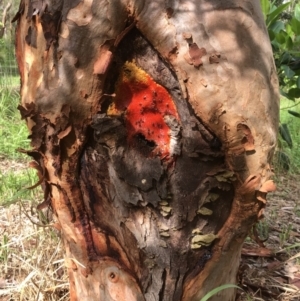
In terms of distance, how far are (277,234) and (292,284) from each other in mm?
419

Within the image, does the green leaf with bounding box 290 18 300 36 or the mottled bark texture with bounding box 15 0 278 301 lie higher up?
the green leaf with bounding box 290 18 300 36

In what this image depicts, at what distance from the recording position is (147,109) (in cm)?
103

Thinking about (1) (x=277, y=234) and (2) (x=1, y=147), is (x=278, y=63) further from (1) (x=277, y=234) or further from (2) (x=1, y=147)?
(2) (x=1, y=147)

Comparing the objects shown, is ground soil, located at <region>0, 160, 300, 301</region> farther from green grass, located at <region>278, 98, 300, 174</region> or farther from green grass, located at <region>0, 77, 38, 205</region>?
green grass, located at <region>278, 98, 300, 174</region>

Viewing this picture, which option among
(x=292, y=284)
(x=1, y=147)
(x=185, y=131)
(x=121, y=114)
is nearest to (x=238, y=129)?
(x=185, y=131)

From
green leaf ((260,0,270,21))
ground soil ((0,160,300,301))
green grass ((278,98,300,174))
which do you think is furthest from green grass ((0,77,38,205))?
green grass ((278,98,300,174))

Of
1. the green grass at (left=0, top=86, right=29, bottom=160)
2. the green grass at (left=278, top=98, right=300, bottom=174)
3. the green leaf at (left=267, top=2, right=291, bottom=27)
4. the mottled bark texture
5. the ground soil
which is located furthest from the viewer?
the green grass at (left=0, top=86, right=29, bottom=160)

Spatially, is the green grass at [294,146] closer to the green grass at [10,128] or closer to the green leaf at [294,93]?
the green leaf at [294,93]

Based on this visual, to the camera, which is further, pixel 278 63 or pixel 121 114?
pixel 278 63

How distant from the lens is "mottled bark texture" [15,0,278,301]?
3.08ft

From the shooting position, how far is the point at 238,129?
94 centimetres

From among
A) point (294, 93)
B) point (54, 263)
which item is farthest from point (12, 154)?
point (294, 93)

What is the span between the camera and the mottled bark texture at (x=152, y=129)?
940mm

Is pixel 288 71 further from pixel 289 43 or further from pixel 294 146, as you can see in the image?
pixel 294 146
